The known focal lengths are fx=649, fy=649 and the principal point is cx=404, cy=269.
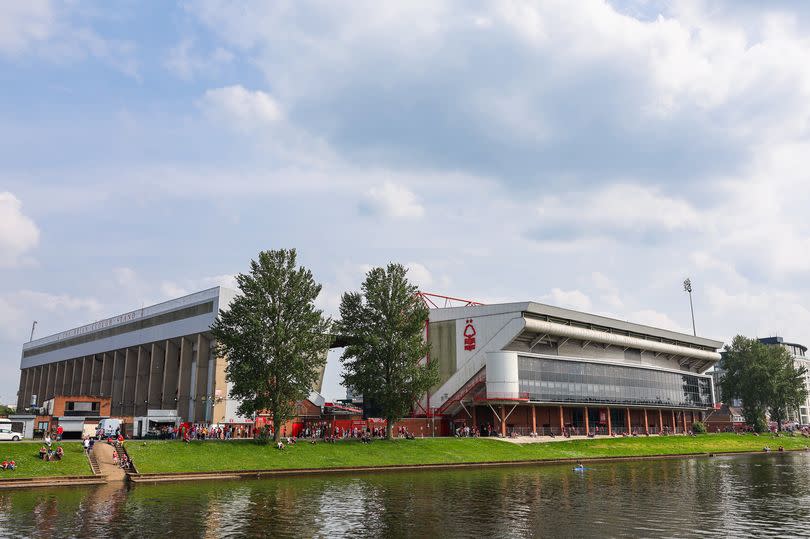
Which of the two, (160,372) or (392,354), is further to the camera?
(160,372)

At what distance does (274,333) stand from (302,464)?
47.0 ft

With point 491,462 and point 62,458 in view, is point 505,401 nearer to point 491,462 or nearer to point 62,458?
point 491,462

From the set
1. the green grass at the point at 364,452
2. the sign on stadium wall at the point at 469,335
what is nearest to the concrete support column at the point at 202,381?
the green grass at the point at 364,452

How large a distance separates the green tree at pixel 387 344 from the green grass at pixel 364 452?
5.58 meters

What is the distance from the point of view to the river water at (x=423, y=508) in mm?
30469

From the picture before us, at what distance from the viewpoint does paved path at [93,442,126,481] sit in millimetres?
51969

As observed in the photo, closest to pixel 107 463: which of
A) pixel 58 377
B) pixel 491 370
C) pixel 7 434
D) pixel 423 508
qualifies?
pixel 7 434

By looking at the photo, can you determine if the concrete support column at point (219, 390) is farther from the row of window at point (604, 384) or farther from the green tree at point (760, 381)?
the green tree at point (760, 381)

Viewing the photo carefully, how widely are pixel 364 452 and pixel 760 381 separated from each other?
113528 millimetres

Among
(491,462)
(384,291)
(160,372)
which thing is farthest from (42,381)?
(491,462)

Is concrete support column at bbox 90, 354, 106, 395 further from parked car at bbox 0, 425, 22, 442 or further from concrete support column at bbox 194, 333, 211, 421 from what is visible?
parked car at bbox 0, 425, 22, 442

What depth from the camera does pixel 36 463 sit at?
51.7m

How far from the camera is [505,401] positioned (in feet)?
310

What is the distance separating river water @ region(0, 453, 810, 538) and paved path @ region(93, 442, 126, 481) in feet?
14.5
